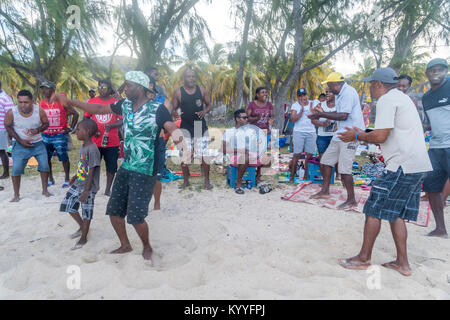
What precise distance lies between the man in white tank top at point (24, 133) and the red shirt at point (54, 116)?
0.29 m

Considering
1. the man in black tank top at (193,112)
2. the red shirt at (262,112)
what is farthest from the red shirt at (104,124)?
the red shirt at (262,112)

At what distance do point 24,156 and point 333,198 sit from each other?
16.4 feet

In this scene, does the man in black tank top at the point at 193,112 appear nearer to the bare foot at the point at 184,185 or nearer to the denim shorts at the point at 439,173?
the bare foot at the point at 184,185

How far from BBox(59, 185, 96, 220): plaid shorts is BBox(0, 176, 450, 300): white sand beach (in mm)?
337

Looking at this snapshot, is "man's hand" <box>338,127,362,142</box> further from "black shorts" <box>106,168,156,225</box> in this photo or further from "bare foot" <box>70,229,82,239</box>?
"bare foot" <box>70,229,82,239</box>

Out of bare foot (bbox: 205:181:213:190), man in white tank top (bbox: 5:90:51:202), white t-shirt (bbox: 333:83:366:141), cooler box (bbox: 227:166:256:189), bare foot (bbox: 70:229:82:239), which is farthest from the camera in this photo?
cooler box (bbox: 227:166:256:189)

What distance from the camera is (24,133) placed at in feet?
15.7

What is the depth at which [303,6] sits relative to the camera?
9.21 metres

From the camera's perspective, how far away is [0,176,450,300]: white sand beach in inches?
91.4

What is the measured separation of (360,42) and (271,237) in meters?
8.76

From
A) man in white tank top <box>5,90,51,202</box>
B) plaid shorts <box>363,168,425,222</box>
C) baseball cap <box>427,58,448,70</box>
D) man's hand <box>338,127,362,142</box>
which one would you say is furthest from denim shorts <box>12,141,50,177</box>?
baseball cap <box>427,58,448,70</box>

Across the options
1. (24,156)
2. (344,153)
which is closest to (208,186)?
(344,153)

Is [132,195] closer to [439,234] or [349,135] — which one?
[349,135]
